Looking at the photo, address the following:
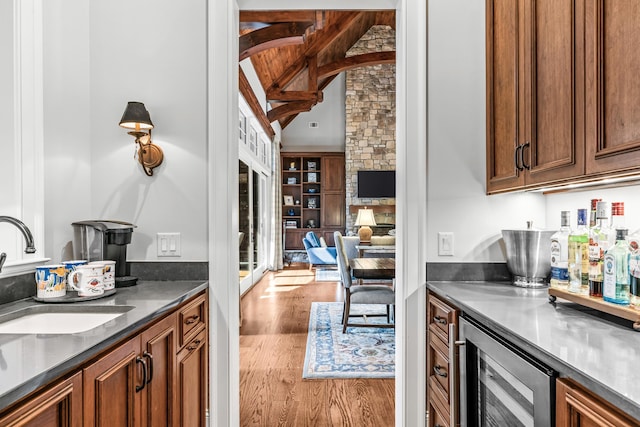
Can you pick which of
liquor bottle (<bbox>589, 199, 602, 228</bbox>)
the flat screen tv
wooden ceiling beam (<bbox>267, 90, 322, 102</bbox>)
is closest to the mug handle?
liquor bottle (<bbox>589, 199, 602, 228</bbox>)

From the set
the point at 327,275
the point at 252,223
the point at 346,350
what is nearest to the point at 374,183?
the point at 327,275

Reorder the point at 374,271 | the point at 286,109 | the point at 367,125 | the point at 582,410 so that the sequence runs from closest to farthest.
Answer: the point at 582,410 < the point at 374,271 < the point at 286,109 < the point at 367,125

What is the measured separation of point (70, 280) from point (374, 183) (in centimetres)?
782

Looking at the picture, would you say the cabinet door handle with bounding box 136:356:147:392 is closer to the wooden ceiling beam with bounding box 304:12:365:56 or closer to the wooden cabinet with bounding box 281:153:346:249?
the wooden ceiling beam with bounding box 304:12:365:56

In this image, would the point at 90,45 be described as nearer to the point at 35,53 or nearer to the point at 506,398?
the point at 35,53

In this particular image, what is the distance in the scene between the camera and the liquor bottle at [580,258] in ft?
4.33

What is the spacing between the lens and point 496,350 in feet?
3.86

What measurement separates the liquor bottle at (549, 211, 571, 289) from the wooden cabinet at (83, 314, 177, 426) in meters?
1.43

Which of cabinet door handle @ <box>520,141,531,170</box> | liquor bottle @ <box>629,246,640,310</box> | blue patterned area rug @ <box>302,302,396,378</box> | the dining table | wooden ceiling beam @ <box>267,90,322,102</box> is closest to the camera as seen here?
liquor bottle @ <box>629,246,640,310</box>

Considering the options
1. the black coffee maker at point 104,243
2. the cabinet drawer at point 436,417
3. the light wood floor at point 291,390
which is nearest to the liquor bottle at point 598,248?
the cabinet drawer at point 436,417

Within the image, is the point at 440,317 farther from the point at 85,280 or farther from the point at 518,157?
the point at 85,280

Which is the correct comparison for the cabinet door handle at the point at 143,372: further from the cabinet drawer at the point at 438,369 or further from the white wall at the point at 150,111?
the cabinet drawer at the point at 438,369

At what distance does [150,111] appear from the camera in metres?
1.93

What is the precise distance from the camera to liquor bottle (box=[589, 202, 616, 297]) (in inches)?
49.1
